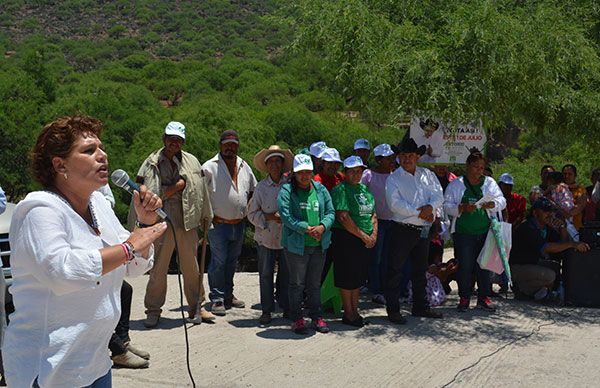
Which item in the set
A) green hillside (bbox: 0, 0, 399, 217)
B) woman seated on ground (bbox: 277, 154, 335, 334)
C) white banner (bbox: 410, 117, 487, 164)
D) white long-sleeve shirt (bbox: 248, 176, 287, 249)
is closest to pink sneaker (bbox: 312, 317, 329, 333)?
woman seated on ground (bbox: 277, 154, 335, 334)

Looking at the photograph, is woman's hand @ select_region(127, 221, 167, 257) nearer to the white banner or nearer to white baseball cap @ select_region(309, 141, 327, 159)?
white baseball cap @ select_region(309, 141, 327, 159)

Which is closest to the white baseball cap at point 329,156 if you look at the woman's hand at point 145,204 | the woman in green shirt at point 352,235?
the woman in green shirt at point 352,235

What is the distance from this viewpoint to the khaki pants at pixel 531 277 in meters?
9.32

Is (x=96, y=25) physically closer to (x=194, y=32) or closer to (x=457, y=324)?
(x=194, y=32)

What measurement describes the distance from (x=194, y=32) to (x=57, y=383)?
75670 mm

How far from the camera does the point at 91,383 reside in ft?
10.3

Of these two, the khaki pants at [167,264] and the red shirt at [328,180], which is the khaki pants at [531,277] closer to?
the red shirt at [328,180]

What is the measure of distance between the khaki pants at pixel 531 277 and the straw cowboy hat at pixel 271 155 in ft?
10.7

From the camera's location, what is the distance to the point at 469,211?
28.5 ft

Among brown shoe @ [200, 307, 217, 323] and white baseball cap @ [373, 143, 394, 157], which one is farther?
white baseball cap @ [373, 143, 394, 157]

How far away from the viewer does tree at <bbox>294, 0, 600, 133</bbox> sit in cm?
764

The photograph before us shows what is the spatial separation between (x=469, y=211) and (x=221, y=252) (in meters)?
2.86

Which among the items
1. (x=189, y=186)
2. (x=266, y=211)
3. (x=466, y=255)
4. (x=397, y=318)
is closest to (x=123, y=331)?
(x=189, y=186)

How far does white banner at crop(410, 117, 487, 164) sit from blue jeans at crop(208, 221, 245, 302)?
93.7 inches
